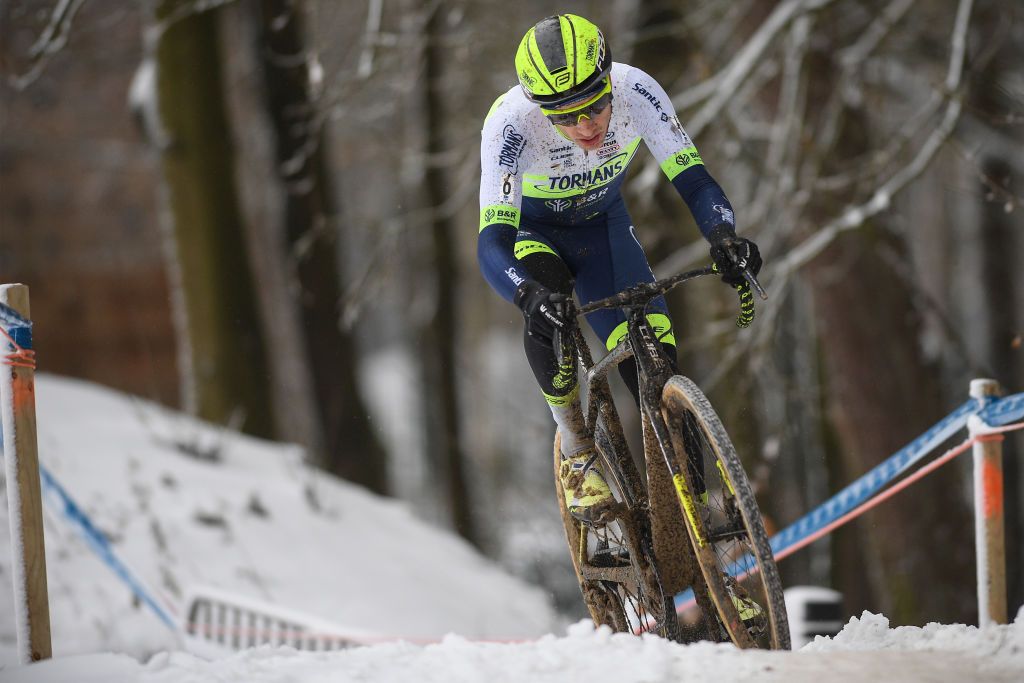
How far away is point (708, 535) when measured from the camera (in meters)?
4.14

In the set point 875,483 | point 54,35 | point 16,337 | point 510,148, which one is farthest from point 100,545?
point 875,483

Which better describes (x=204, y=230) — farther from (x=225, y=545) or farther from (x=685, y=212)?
(x=685, y=212)

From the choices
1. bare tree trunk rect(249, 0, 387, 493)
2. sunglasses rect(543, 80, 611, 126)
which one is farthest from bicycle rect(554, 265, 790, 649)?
bare tree trunk rect(249, 0, 387, 493)

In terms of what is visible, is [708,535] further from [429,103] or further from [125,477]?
[429,103]

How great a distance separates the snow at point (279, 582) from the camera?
3.98 metres

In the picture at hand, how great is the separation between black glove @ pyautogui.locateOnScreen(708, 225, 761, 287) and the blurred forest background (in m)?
2.47

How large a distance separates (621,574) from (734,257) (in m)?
1.59

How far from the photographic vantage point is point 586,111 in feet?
14.6

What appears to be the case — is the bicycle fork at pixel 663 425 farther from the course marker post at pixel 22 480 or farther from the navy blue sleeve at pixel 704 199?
the course marker post at pixel 22 480

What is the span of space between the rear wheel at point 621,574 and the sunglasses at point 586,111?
137 centimetres

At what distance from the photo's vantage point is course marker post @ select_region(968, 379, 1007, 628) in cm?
470

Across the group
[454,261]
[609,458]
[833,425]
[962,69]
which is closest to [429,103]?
[454,261]

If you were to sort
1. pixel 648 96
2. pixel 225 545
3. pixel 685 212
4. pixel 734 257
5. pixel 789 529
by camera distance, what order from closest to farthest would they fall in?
1. pixel 734 257
2. pixel 648 96
3. pixel 789 529
4. pixel 225 545
5. pixel 685 212

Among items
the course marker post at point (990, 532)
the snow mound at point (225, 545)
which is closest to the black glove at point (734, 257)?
the course marker post at point (990, 532)
